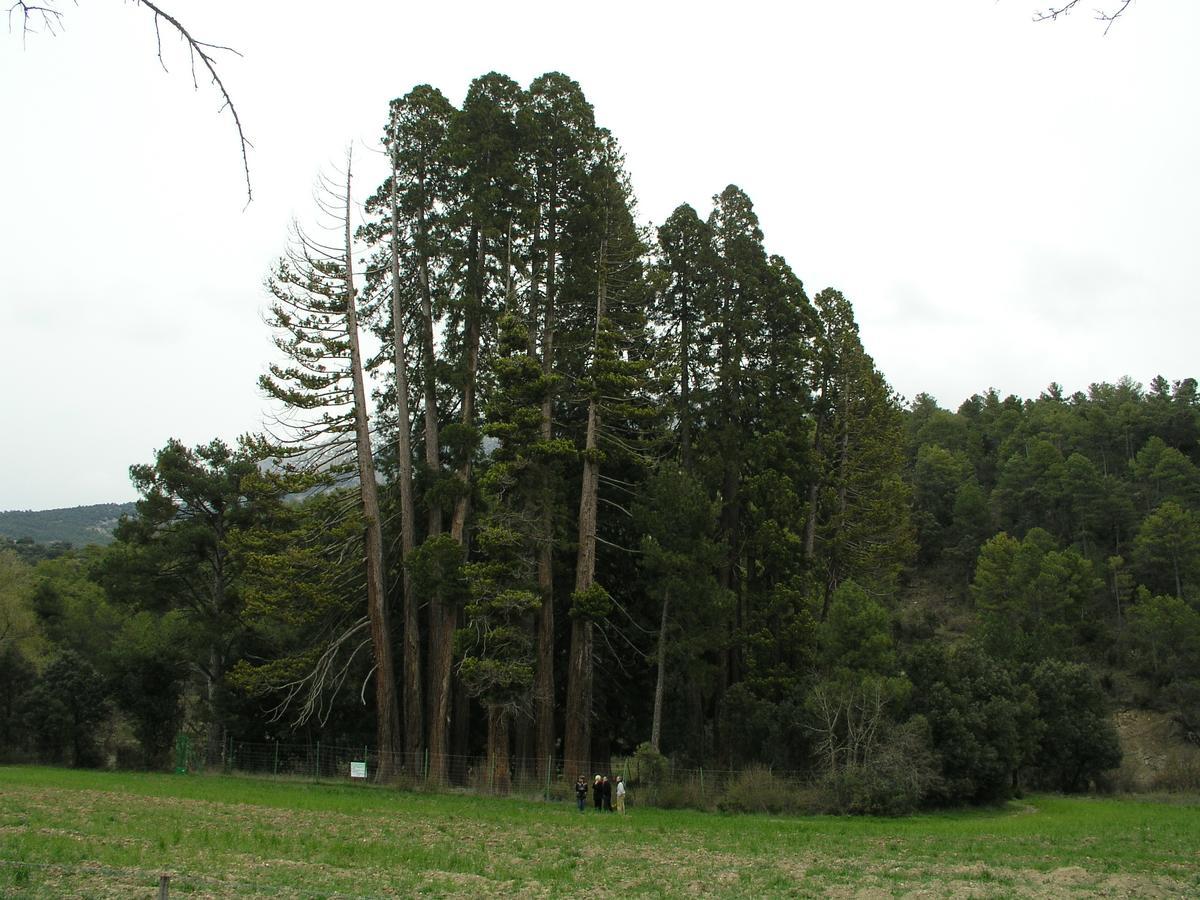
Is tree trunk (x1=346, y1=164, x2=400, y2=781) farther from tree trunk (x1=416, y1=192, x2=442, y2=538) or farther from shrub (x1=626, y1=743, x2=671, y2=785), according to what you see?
shrub (x1=626, y1=743, x2=671, y2=785)

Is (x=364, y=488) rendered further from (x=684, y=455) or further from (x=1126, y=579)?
(x=1126, y=579)

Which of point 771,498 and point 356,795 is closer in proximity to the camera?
point 356,795

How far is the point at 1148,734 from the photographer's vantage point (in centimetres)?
5844

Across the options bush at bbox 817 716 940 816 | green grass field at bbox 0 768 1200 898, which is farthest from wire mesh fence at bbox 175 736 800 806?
green grass field at bbox 0 768 1200 898

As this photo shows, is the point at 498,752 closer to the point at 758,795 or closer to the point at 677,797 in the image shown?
the point at 677,797

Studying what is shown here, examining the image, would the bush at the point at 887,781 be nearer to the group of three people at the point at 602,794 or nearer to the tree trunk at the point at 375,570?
the group of three people at the point at 602,794

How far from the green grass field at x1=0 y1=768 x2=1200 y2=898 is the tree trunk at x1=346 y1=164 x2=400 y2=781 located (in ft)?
18.5

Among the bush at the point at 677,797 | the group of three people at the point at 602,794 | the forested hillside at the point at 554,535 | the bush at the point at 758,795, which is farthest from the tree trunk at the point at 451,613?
the bush at the point at 758,795

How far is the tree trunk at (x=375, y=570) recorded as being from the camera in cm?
3322

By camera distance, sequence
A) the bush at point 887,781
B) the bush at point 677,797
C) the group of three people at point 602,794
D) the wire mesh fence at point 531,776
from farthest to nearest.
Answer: the wire mesh fence at point 531,776, the bush at point 677,797, the bush at point 887,781, the group of three people at point 602,794

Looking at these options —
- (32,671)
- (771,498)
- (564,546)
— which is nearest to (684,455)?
(771,498)

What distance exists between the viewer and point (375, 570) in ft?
111

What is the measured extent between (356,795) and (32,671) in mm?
20789

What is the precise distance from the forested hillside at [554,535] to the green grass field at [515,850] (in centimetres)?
540
